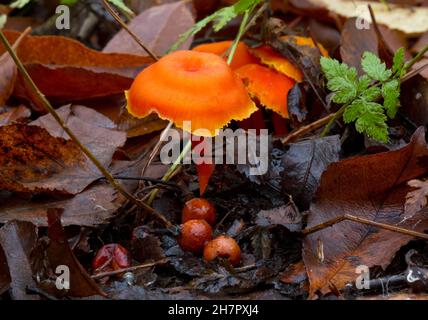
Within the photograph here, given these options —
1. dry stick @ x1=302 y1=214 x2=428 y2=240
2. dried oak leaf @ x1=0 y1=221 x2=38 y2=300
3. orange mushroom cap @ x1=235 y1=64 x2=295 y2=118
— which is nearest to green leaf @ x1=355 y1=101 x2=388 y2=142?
dry stick @ x1=302 y1=214 x2=428 y2=240

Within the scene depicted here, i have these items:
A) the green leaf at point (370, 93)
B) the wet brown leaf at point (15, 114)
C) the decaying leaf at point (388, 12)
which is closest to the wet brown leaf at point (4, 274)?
the wet brown leaf at point (15, 114)

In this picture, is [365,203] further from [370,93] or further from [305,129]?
[305,129]

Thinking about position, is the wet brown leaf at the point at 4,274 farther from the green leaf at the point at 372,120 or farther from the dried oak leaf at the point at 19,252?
the green leaf at the point at 372,120

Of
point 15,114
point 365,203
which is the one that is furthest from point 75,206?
point 365,203

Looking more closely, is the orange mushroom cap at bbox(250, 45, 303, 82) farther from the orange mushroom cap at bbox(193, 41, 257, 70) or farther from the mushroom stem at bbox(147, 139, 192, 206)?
the mushroom stem at bbox(147, 139, 192, 206)
